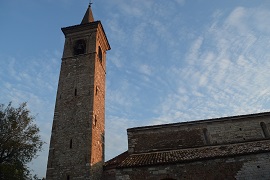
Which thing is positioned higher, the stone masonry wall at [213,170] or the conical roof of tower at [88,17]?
the conical roof of tower at [88,17]

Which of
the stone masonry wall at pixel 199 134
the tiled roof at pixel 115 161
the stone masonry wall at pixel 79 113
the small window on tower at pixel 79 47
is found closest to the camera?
the stone masonry wall at pixel 79 113

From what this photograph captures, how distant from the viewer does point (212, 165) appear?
11.2 metres

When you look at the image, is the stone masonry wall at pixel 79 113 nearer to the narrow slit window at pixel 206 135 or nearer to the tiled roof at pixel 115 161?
the tiled roof at pixel 115 161

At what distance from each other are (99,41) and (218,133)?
40.9ft

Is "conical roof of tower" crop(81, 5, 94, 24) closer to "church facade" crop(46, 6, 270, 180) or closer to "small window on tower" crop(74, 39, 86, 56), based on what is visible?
"small window on tower" crop(74, 39, 86, 56)

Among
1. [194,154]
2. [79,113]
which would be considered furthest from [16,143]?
[194,154]

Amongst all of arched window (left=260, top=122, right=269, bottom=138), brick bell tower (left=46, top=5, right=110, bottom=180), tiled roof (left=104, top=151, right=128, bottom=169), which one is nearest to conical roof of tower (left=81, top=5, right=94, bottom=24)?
brick bell tower (left=46, top=5, right=110, bottom=180)

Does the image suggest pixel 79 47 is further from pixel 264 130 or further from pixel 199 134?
pixel 264 130

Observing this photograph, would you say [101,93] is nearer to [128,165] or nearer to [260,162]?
[128,165]

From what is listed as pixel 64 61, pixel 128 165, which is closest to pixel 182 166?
pixel 128 165

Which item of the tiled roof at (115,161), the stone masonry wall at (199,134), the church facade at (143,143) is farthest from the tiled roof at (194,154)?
the tiled roof at (115,161)

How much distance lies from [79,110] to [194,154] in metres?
7.97

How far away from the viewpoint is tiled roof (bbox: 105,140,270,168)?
11484mm

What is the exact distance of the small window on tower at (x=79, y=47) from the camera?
19139mm
